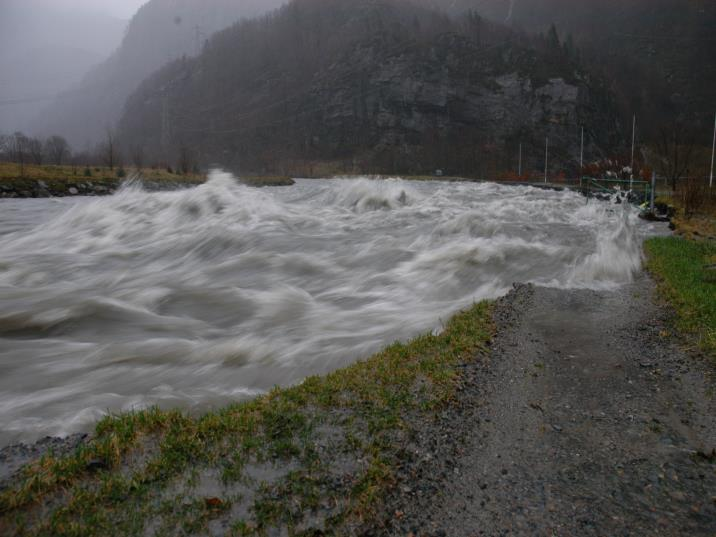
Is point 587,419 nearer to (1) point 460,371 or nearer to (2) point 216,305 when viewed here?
(1) point 460,371

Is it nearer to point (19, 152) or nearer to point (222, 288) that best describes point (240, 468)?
point (222, 288)

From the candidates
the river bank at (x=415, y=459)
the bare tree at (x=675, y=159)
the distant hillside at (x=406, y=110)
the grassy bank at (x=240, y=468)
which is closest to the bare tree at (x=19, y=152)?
the grassy bank at (x=240, y=468)

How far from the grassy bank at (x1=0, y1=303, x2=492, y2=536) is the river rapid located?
1.09 metres

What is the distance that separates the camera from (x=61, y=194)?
132 ft

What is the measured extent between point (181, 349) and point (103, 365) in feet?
2.99

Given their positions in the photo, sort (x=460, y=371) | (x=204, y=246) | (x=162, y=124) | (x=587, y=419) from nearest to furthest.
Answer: (x=587, y=419)
(x=460, y=371)
(x=204, y=246)
(x=162, y=124)

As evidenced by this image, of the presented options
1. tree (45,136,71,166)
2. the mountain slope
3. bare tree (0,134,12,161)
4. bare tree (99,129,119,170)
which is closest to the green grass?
bare tree (99,129,119,170)

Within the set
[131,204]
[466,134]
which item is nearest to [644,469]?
[131,204]

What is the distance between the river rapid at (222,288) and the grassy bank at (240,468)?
1092 millimetres

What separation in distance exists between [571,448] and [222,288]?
711 centimetres

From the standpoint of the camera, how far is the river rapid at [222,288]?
5469 mm

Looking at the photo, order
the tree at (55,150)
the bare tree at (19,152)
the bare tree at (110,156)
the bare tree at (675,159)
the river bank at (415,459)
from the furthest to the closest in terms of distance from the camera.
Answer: the tree at (55,150), the bare tree at (110,156), the bare tree at (19,152), the bare tree at (675,159), the river bank at (415,459)

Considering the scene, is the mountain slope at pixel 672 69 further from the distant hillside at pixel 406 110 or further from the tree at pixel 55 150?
the tree at pixel 55 150

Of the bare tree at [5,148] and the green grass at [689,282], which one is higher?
the bare tree at [5,148]
